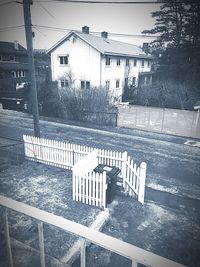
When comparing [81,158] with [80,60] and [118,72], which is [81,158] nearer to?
[80,60]

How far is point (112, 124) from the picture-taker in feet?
64.1

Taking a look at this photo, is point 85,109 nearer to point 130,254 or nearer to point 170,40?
point 170,40

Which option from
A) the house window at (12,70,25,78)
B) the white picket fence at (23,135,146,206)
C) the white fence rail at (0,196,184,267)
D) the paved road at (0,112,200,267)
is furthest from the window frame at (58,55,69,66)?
the white fence rail at (0,196,184,267)

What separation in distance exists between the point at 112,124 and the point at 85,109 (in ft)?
9.83

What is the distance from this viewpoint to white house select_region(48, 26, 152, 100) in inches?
1103

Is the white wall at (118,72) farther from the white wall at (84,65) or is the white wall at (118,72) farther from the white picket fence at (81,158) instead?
the white picket fence at (81,158)

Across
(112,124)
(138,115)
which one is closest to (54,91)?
(112,124)

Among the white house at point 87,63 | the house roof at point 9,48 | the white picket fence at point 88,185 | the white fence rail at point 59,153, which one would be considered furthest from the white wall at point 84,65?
the white picket fence at point 88,185

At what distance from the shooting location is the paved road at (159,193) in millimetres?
6719

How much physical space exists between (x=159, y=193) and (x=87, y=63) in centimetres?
2225

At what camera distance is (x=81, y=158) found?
10750 millimetres

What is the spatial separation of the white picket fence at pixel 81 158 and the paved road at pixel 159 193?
0.69m

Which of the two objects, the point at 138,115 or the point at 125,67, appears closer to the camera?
the point at 138,115

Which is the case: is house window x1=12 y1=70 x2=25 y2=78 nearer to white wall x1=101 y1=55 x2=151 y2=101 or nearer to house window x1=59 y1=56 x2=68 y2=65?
house window x1=59 y1=56 x2=68 y2=65
